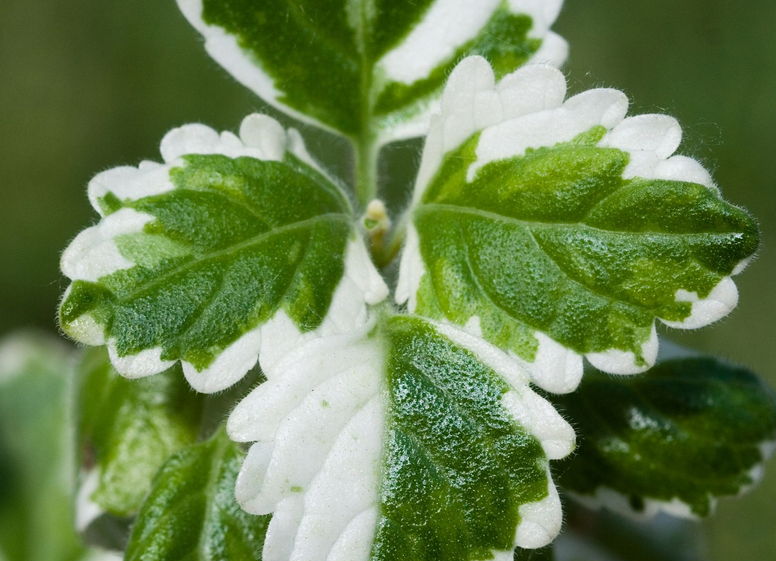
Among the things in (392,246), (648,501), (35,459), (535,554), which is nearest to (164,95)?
(35,459)

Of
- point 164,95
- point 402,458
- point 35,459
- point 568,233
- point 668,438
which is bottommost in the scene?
point 35,459

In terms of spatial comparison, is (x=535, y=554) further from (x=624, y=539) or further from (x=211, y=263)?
(x=624, y=539)

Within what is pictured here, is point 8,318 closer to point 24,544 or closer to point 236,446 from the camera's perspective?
point 24,544

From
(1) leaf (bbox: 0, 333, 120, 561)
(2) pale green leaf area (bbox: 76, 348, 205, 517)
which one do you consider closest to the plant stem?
(2) pale green leaf area (bbox: 76, 348, 205, 517)

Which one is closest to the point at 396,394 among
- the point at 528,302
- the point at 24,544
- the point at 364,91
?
the point at 528,302

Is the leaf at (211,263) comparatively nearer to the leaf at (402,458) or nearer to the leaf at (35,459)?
the leaf at (402,458)

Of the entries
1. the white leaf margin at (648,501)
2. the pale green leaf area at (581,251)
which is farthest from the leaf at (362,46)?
the white leaf margin at (648,501)
